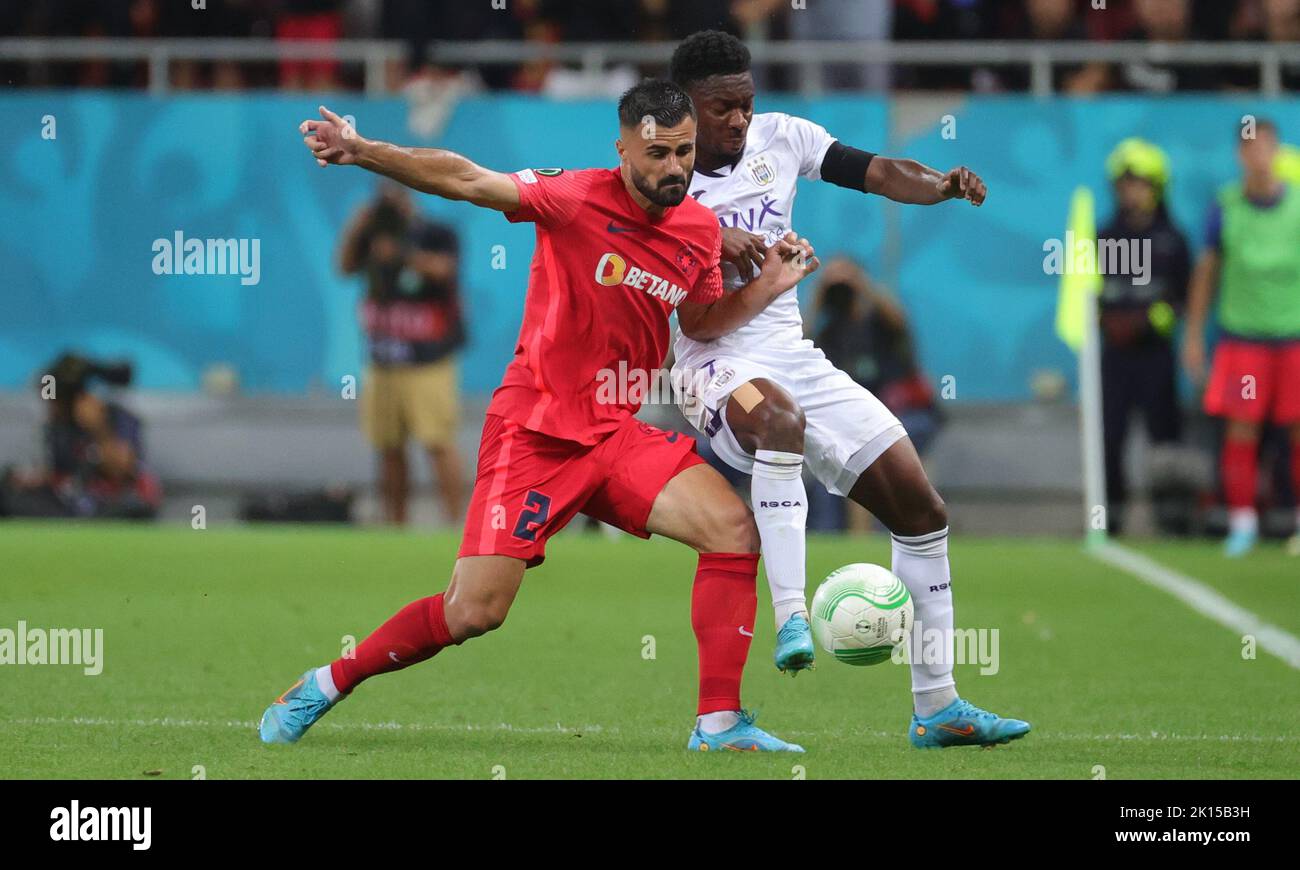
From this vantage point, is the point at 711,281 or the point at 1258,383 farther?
the point at 1258,383

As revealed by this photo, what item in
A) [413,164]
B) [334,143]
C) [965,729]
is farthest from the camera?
[965,729]

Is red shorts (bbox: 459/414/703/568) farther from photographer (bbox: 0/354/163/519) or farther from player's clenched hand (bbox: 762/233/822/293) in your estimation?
photographer (bbox: 0/354/163/519)

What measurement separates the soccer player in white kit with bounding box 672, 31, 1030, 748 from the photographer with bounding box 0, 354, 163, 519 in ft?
32.9

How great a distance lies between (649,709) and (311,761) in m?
2.03

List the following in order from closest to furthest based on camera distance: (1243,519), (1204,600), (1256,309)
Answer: (1204,600)
(1243,519)
(1256,309)

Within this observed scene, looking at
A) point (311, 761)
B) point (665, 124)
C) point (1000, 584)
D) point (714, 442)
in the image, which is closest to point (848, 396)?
point (714, 442)

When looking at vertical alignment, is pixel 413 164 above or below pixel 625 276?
above

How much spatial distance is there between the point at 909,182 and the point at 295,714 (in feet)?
9.78

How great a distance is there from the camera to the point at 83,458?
17047 millimetres

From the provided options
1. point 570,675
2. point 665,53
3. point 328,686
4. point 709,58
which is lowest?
point 570,675

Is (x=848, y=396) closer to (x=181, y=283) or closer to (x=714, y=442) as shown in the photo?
(x=714, y=442)

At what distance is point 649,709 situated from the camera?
8.39 meters

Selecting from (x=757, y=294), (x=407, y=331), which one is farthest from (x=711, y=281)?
(x=407, y=331)

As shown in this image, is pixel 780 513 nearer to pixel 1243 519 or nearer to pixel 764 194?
pixel 764 194
